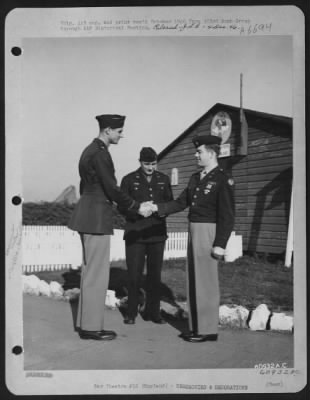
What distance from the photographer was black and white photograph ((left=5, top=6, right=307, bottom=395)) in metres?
2.09

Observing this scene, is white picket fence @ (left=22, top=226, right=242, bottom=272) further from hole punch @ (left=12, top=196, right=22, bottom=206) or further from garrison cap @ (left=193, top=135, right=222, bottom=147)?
garrison cap @ (left=193, top=135, right=222, bottom=147)

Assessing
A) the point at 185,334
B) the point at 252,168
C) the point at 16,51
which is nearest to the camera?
the point at 16,51

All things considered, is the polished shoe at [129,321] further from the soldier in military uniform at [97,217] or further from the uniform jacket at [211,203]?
the uniform jacket at [211,203]

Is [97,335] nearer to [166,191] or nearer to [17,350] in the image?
[17,350]

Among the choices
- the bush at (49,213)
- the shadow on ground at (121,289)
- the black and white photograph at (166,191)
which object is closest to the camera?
the black and white photograph at (166,191)

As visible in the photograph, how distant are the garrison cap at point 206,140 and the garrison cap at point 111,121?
0.48 meters

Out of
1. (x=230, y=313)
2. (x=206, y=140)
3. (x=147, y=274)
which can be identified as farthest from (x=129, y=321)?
(x=206, y=140)

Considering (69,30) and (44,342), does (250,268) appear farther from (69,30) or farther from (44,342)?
(69,30)

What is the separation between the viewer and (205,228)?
214 centimetres

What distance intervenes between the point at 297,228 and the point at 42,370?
71.9 inches

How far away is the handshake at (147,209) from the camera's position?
220 centimetres

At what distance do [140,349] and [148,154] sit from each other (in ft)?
4.08

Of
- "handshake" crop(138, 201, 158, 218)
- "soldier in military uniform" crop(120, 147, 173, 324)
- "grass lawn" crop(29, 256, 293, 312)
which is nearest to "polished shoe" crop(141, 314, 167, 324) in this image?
"soldier in military uniform" crop(120, 147, 173, 324)

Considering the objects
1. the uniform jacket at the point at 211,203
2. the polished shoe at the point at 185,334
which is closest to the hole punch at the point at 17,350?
the polished shoe at the point at 185,334
